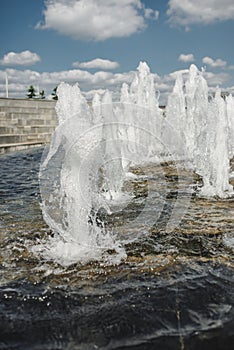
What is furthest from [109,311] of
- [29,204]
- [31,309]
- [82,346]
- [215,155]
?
[215,155]

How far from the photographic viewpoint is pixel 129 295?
288 cm

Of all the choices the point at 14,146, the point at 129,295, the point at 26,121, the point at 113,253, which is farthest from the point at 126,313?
the point at 26,121

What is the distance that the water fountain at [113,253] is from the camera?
95.9 inches

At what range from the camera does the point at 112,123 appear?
8383 mm

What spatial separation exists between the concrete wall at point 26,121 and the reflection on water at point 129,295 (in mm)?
12884

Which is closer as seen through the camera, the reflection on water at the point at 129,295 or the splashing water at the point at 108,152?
the reflection on water at the point at 129,295

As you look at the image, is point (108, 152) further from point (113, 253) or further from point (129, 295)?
point (129, 295)

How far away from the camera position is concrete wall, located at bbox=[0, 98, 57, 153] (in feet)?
57.9

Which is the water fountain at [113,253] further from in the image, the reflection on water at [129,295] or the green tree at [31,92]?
the green tree at [31,92]

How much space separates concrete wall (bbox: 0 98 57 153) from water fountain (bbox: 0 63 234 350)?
9594 millimetres

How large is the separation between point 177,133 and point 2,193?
34.9 feet

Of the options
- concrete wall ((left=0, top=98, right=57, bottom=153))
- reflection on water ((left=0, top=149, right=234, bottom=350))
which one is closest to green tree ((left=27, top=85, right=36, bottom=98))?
concrete wall ((left=0, top=98, right=57, bottom=153))

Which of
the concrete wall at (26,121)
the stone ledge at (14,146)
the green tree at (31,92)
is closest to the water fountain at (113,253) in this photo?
the stone ledge at (14,146)

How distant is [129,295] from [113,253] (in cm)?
93
